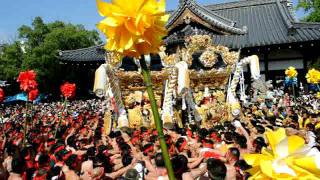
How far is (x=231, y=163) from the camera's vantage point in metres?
5.21

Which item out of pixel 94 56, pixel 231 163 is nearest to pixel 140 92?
pixel 231 163

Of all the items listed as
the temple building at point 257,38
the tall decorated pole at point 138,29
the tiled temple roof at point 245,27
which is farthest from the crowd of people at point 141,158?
the temple building at point 257,38

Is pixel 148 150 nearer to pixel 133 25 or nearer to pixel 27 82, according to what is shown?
pixel 27 82

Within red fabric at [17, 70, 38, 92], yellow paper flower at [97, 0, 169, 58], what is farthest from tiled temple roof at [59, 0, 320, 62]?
yellow paper flower at [97, 0, 169, 58]

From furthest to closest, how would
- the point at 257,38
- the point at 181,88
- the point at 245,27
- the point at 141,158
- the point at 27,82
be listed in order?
1. the point at 257,38
2. the point at 245,27
3. the point at 181,88
4. the point at 27,82
5. the point at 141,158

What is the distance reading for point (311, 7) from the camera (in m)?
34.0

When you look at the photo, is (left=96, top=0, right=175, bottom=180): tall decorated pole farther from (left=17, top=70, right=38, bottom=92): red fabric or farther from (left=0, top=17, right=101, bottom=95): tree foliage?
(left=0, top=17, right=101, bottom=95): tree foliage

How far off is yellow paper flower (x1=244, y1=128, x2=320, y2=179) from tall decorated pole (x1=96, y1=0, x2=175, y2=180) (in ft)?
1.34

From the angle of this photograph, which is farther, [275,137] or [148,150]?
[148,150]

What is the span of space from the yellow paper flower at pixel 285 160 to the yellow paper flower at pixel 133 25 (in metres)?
0.72

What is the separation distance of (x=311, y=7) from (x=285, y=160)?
35118mm

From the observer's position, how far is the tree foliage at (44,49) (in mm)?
35469

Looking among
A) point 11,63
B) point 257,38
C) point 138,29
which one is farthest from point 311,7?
point 138,29

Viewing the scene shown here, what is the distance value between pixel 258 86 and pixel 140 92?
5.85 m
